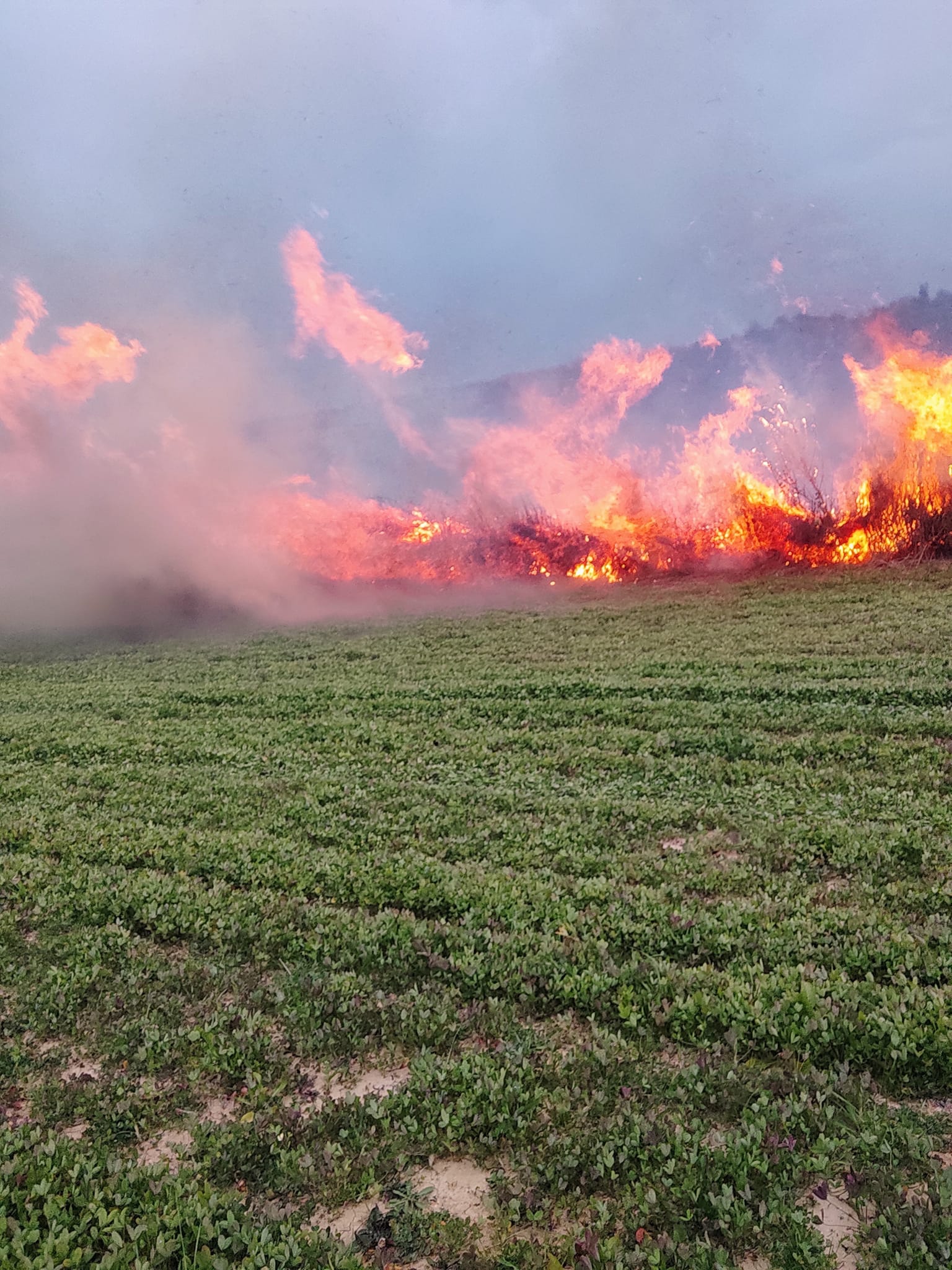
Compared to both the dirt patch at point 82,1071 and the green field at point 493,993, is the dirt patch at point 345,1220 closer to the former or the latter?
the green field at point 493,993

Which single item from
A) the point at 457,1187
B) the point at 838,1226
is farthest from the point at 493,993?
the point at 838,1226

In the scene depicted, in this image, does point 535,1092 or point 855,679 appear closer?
point 535,1092

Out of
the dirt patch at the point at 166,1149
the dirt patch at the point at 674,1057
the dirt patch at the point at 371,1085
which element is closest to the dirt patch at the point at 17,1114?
the dirt patch at the point at 166,1149

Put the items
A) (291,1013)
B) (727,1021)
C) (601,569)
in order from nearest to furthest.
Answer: (727,1021)
(291,1013)
(601,569)

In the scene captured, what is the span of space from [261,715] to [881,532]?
41060 mm

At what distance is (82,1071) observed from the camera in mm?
6941

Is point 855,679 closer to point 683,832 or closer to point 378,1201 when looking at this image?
point 683,832

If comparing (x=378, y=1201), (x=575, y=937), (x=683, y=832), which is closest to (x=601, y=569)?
(x=683, y=832)

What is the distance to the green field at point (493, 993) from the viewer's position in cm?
516

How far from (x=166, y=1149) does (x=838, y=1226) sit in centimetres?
500

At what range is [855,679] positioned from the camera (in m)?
19.7

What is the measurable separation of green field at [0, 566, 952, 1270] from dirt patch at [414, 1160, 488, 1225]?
0.04m

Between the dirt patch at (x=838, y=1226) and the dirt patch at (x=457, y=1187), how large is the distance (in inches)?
88.3

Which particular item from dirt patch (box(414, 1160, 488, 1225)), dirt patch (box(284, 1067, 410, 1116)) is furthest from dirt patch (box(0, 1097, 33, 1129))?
dirt patch (box(414, 1160, 488, 1225))
